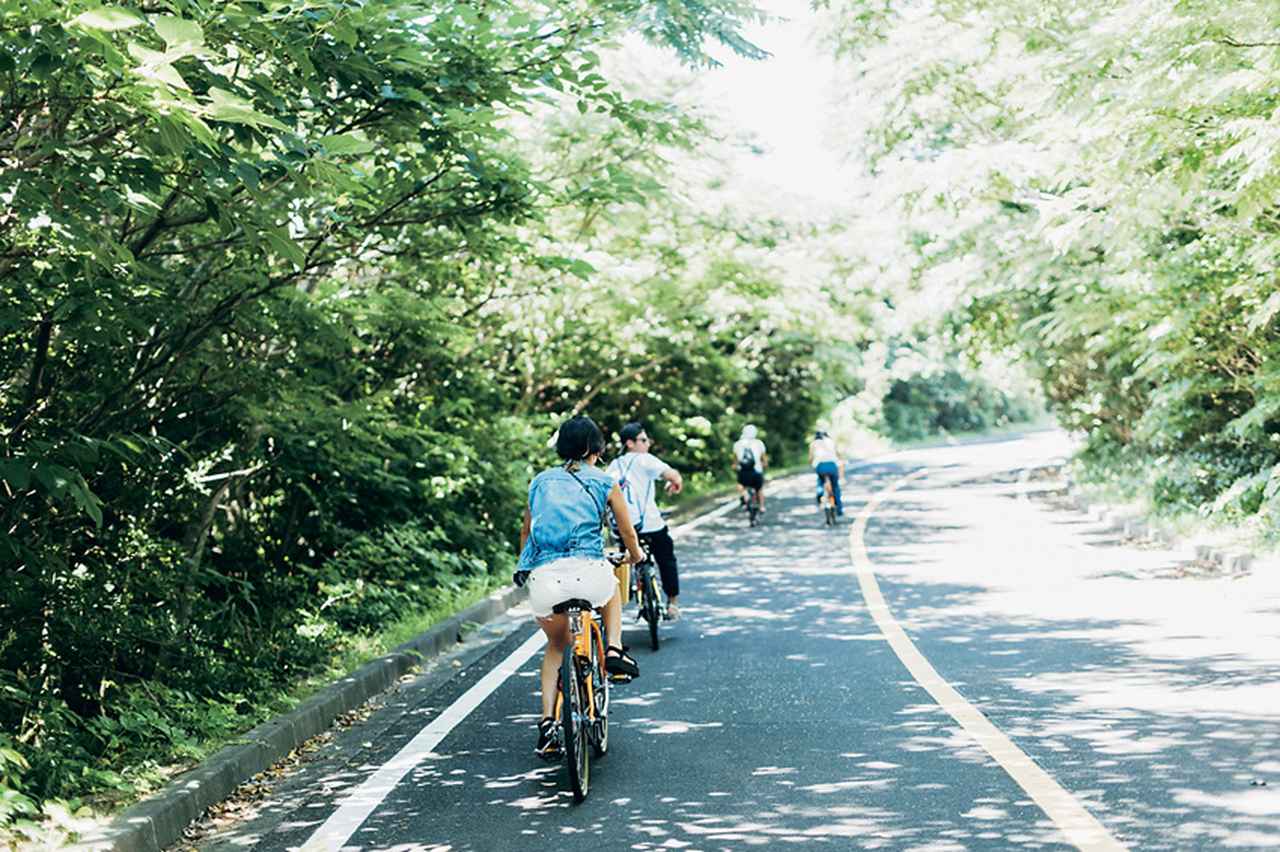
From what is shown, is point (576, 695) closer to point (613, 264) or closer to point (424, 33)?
point (424, 33)

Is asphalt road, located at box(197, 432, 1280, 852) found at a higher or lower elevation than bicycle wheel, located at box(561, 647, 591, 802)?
lower

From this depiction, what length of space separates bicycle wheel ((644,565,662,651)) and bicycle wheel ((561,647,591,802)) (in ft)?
13.2

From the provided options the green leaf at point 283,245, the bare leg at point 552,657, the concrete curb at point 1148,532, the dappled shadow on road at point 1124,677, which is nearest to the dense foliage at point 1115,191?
the concrete curb at point 1148,532

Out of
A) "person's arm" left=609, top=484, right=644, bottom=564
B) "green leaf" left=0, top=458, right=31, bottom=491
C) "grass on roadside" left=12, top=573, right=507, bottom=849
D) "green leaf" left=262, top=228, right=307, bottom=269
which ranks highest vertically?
"green leaf" left=262, top=228, right=307, bottom=269

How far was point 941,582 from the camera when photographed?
46.1 ft

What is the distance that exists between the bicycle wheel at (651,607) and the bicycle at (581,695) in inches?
132

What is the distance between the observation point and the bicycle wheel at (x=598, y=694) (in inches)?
277

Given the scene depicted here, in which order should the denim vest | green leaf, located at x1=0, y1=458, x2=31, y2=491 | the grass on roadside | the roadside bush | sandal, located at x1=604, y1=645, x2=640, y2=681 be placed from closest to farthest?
the grass on roadside, green leaf, located at x1=0, y1=458, x2=31, y2=491, the denim vest, sandal, located at x1=604, y1=645, x2=640, y2=681, the roadside bush

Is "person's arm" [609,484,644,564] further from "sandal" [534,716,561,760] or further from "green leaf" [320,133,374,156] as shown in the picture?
"green leaf" [320,133,374,156]

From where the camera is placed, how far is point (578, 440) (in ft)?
23.6

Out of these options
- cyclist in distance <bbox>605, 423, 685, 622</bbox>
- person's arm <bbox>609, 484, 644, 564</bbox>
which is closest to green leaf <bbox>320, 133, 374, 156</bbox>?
person's arm <bbox>609, 484, 644, 564</bbox>

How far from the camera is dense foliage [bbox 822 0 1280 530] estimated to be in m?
10.6

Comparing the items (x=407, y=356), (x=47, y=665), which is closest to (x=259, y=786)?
(x=47, y=665)

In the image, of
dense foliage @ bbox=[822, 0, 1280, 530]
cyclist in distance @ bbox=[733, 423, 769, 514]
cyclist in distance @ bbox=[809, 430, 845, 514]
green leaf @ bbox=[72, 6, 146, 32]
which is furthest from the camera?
cyclist in distance @ bbox=[809, 430, 845, 514]
